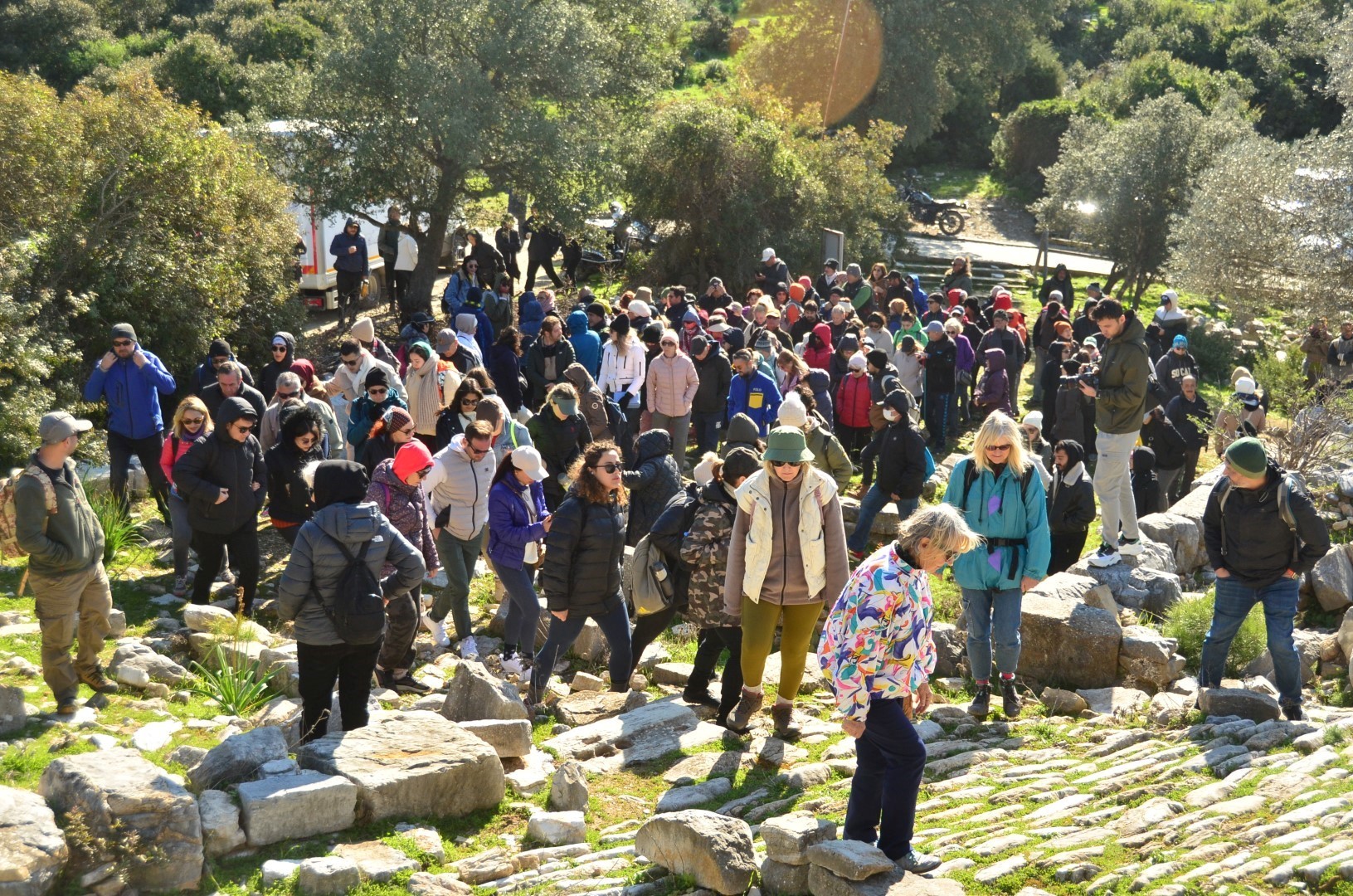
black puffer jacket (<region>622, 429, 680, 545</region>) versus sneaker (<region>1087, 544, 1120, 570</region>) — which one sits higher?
black puffer jacket (<region>622, 429, 680, 545</region>)

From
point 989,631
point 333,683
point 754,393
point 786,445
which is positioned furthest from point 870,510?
point 333,683

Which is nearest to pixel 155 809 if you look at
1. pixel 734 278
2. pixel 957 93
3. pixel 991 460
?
pixel 991 460

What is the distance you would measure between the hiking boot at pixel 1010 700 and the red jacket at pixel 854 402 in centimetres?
651

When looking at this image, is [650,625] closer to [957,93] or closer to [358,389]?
[358,389]

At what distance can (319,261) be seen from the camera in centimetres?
2006

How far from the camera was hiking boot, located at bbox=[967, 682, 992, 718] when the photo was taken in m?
7.63

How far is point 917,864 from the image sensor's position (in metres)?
5.34

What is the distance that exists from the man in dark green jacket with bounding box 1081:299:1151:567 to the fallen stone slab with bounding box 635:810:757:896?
5.60m

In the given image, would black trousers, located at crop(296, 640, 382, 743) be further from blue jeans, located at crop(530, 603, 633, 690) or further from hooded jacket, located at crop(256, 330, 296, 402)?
hooded jacket, located at crop(256, 330, 296, 402)

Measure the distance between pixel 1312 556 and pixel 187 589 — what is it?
799 centimetres

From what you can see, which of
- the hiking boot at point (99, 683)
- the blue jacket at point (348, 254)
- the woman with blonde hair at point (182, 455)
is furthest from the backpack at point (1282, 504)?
the blue jacket at point (348, 254)

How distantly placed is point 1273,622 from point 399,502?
213 inches

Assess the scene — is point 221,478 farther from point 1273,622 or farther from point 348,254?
point 348,254

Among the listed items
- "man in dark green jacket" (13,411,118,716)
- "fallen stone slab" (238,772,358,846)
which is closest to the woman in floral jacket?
"fallen stone slab" (238,772,358,846)
